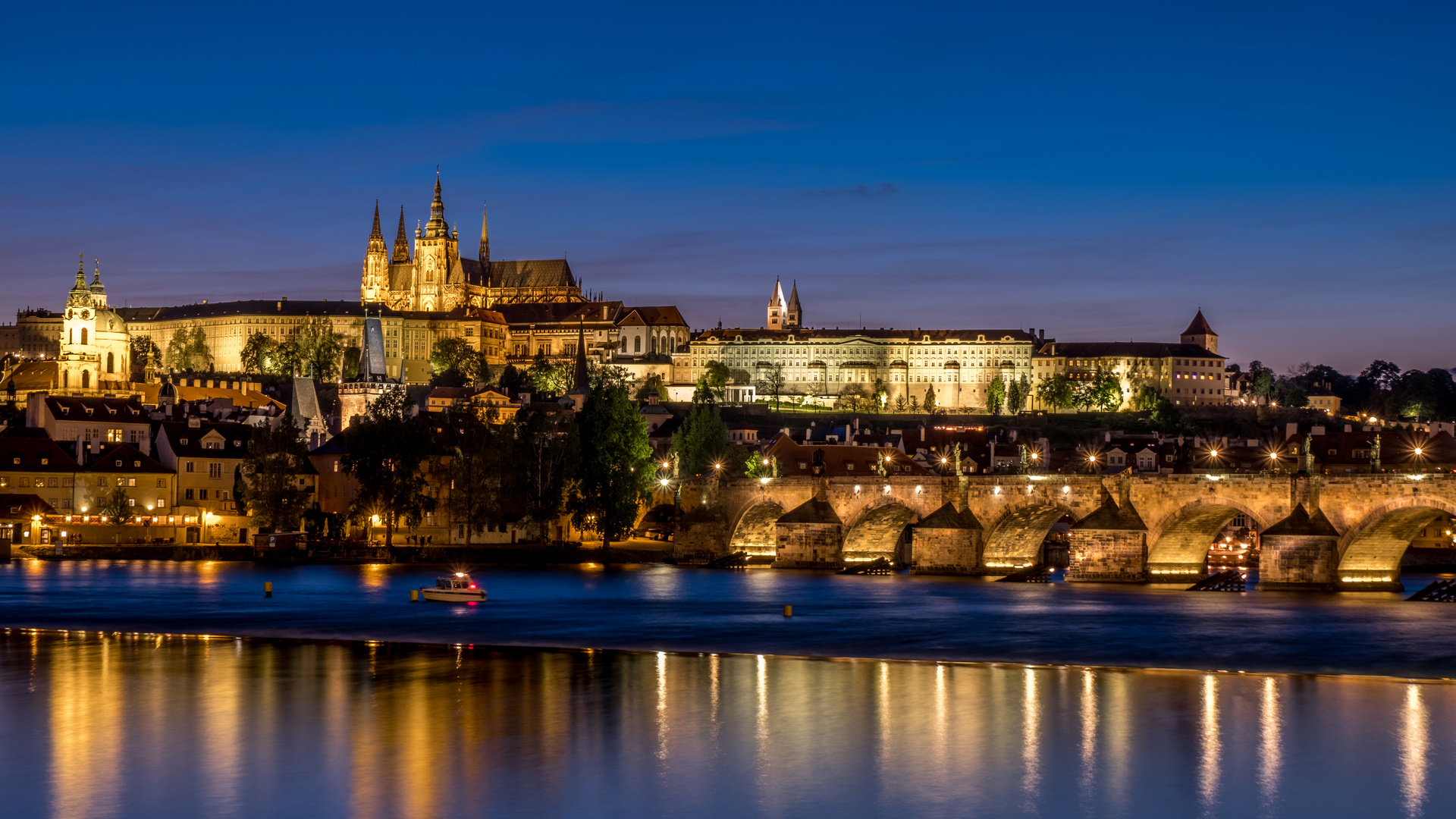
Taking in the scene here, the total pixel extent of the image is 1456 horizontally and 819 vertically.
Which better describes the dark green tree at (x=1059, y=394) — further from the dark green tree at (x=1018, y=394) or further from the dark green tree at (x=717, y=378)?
the dark green tree at (x=717, y=378)

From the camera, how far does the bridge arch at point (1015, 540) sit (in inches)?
2436

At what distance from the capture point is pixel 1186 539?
57500 mm

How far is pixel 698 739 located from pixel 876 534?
42.6 metres

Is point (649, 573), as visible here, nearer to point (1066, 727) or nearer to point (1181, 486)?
point (1181, 486)

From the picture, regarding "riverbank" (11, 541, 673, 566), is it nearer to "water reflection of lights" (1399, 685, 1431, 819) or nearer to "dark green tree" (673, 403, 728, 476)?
"dark green tree" (673, 403, 728, 476)

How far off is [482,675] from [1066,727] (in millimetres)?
12731

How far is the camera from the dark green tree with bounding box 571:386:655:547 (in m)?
71.9

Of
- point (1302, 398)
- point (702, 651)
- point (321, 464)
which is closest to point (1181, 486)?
point (702, 651)

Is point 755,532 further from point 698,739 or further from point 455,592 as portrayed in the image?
point 698,739

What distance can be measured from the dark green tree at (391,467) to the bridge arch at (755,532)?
44.7 ft

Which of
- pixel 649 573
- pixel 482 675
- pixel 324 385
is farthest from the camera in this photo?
pixel 324 385

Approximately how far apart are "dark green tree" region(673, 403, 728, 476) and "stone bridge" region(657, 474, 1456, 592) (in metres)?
7.00

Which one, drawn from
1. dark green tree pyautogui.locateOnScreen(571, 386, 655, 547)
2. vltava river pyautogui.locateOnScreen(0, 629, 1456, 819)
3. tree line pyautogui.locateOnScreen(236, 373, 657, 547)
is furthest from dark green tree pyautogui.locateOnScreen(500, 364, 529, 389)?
vltava river pyautogui.locateOnScreen(0, 629, 1456, 819)

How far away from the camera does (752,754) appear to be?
27.0 meters
